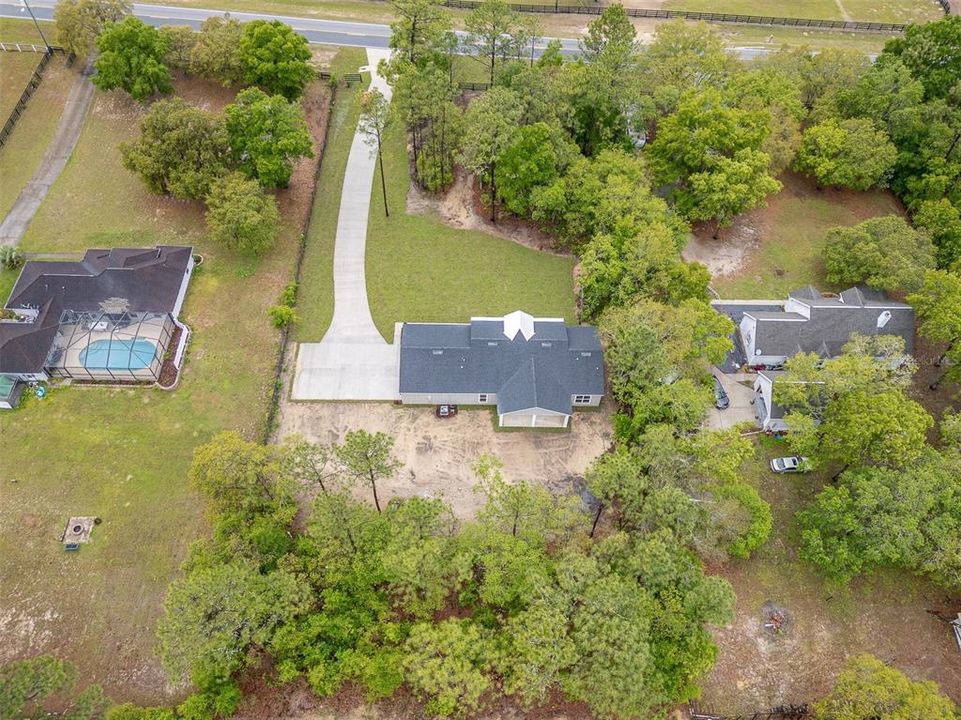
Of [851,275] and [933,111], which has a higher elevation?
[933,111]

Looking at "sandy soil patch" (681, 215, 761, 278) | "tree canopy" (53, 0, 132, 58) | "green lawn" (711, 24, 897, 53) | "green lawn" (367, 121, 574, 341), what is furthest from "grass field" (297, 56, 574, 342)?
"green lawn" (711, 24, 897, 53)

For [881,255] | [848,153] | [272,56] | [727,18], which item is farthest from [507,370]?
[727,18]

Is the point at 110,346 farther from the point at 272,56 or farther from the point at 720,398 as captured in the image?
the point at 720,398

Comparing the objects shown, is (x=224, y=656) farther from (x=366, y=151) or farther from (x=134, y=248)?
(x=366, y=151)

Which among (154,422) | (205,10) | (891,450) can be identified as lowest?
(891,450)

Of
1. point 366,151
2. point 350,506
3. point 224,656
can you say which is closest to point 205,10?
point 366,151

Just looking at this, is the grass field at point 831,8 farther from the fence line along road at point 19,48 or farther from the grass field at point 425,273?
the fence line along road at point 19,48

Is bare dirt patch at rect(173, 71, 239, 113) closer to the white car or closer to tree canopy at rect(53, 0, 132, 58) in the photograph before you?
tree canopy at rect(53, 0, 132, 58)
